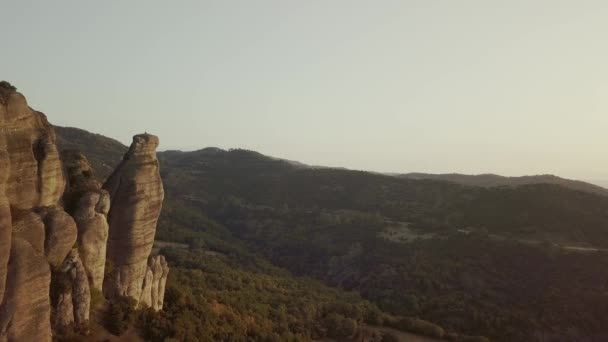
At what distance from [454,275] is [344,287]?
1681 centimetres

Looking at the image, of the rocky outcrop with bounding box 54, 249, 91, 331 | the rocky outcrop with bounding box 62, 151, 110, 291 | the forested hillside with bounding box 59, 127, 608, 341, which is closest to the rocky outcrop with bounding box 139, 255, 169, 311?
the forested hillside with bounding box 59, 127, 608, 341

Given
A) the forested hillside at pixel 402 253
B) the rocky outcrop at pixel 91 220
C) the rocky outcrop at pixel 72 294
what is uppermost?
the rocky outcrop at pixel 91 220

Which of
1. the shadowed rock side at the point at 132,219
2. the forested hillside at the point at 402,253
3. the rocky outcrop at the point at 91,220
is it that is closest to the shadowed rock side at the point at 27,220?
the rocky outcrop at the point at 91,220

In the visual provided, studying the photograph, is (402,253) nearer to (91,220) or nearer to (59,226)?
(91,220)

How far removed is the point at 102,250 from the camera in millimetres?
25500

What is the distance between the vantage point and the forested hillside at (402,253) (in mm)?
57250

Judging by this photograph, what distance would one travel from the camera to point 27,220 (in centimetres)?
2109

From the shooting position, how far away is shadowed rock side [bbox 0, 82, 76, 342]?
19341mm

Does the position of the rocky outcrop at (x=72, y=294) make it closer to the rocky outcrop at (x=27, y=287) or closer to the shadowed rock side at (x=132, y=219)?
the rocky outcrop at (x=27, y=287)

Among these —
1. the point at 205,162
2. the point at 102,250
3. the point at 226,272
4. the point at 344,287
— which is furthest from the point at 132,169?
the point at 205,162

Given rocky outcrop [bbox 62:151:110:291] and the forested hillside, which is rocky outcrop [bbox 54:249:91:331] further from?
the forested hillside

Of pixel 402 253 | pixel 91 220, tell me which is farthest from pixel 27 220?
pixel 402 253

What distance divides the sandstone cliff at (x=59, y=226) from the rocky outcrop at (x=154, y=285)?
0.13 m

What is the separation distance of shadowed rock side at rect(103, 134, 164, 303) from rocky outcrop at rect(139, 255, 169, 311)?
32 cm
